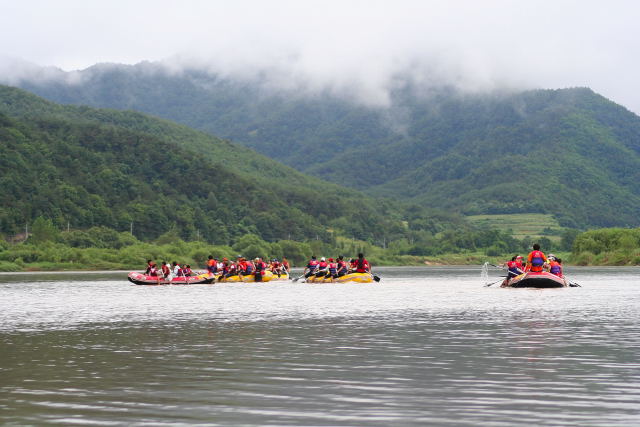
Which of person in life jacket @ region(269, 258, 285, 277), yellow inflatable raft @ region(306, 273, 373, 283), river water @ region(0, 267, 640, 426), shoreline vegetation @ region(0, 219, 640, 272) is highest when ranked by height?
shoreline vegetation @ region(0, 219, 640, 272)

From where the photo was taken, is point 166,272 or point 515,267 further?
point 166,272

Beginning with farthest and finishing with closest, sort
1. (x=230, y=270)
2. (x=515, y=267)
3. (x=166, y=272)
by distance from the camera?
(x=230, y=270), (x=166, y=272), (x=515, y=267)

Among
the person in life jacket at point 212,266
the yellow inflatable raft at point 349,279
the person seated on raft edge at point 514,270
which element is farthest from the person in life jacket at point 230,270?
the person seated on raft edge at point 514,270

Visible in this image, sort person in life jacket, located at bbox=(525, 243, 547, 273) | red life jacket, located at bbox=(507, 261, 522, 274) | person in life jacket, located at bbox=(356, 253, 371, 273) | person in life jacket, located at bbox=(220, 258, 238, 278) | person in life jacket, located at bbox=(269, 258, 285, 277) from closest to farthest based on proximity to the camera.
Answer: person in life jacket, located at bbox=(525, 243, 547, 273) < red life jacket, located at bbox=(507, 261, 522, 274) < person in life jacket, located at bbox=(356, 253, 371, 273) < person in life jacket, located at bbox=(220, 258, 238, 278) < person in life jacket, located at bbox=(269, 258, 285, 277)

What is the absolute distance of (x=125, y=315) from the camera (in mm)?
40656

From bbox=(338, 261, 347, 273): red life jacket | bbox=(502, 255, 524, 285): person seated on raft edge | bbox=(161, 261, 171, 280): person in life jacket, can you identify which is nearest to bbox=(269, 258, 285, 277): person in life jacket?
bbox=(338, 261, 347, 273): red life jacket

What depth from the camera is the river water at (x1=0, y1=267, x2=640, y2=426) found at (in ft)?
49.9

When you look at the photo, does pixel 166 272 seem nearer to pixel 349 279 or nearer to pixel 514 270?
pixel 349 279

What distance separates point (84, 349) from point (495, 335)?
12.5 metres

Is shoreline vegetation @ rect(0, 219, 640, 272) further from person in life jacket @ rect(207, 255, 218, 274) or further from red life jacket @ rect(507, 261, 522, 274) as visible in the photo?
red life jacket @ rect(507, 261, 522, 274)

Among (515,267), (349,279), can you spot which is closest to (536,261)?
(515,267)

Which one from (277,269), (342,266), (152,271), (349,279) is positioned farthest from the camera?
(277,269)

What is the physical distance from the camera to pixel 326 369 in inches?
810

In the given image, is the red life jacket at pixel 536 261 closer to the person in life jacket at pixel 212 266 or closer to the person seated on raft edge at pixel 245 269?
the person in life jacket at pixel 212 266
